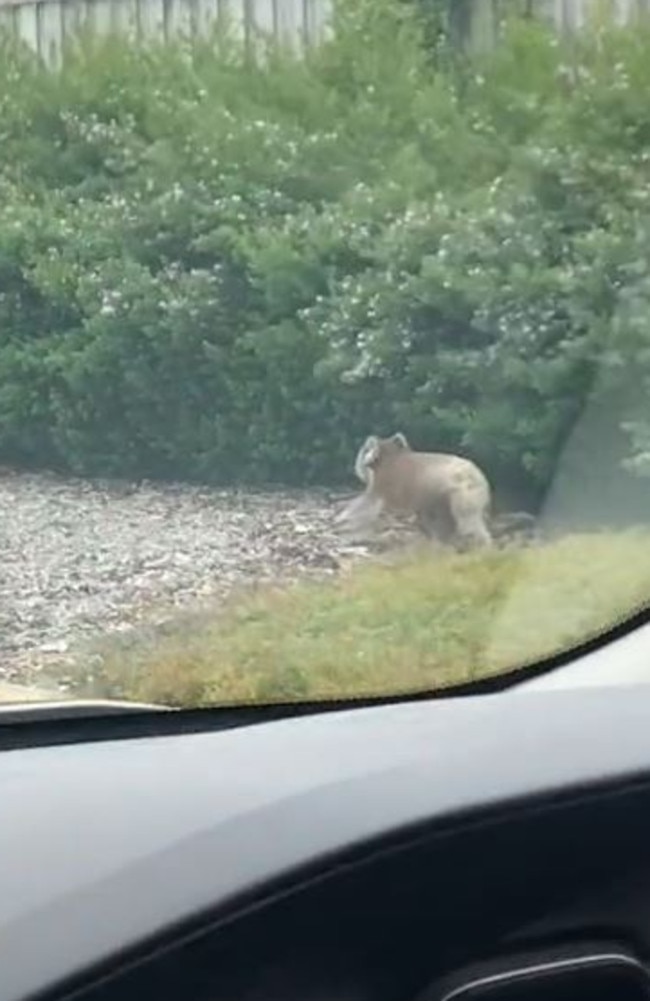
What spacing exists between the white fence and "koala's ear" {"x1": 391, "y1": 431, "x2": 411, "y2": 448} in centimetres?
62

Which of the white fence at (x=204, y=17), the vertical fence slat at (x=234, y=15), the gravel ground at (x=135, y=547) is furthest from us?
the vertical fence slat at (x=234, y=15)

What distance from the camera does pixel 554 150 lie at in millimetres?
3832

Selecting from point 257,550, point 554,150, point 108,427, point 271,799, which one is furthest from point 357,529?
point 271,799

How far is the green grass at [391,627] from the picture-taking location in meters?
3.21

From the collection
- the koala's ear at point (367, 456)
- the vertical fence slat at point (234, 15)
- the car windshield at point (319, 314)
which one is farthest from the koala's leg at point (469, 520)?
the vertical fence slat at point (234, 15)

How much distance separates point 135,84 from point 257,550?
2.60ft

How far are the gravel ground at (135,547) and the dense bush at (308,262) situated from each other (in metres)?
0.09

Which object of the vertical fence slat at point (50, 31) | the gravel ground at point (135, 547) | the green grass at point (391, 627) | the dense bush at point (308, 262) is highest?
the vertical fence slat at point (50, 31)

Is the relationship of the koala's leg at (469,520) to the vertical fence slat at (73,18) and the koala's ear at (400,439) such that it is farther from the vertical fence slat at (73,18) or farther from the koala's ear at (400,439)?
the vertical fence slat at (73,18)

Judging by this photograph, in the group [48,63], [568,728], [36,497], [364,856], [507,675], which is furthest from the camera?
[48,63]

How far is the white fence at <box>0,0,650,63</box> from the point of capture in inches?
144

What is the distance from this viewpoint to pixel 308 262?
12.1 feet

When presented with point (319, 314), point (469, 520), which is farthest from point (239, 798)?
point (319, 314)

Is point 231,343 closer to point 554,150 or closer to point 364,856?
point 554,150
